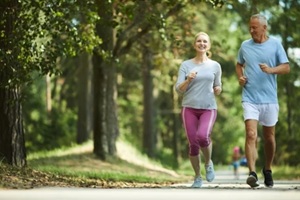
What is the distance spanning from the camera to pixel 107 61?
17938 mm

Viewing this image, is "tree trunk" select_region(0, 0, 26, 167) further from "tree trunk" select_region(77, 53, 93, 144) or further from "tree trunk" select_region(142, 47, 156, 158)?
"tree trunk" select_region(142, 47, 156, 158)

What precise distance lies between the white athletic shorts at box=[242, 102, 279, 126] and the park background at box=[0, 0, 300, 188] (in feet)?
12.8

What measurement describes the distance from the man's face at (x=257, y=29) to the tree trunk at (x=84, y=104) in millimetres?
18950

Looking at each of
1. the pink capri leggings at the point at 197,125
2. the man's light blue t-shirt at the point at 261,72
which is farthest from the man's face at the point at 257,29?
the pink capri leggings at the point at 197,125

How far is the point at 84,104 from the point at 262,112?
19.8 meters

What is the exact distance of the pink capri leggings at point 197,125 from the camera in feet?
36.4

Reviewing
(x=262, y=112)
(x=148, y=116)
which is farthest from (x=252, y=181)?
(x=148, y=116)

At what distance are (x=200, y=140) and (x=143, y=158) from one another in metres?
16.7

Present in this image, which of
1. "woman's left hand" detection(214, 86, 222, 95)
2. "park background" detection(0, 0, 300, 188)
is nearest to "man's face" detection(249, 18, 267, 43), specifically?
"woman's left hand" detection(214, 86, 222, 95)

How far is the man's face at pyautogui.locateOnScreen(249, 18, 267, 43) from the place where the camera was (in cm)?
1084

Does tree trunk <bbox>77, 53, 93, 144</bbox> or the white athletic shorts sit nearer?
the white athletic shorts

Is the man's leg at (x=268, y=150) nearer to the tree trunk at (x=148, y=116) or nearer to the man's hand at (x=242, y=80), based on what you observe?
the man's hand at (x=242, y=80)

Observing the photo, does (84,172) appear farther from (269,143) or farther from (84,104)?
(84,104)

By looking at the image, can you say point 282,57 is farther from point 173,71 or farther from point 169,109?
point 169,109
